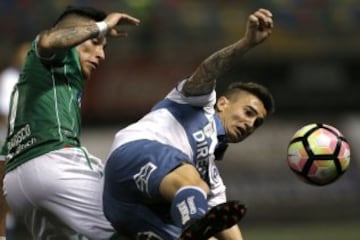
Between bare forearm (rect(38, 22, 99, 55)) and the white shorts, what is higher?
bare forearm (rect(38, 22, 99, 55))

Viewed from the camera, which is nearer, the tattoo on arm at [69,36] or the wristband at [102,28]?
the tattoo on arm at [69,36]

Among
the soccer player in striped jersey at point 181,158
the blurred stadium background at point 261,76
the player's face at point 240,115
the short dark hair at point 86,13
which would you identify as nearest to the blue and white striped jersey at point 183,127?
the soccer player in striped jersey at point 181,158

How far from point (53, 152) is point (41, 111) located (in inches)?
10.5

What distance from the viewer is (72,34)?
590 centimetres

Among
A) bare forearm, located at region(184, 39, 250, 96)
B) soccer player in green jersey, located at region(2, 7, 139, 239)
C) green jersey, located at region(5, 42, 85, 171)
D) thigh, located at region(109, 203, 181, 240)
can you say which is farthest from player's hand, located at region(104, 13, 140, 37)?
thigh, located at region(109, 203, 181, 240)

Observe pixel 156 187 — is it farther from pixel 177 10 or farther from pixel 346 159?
pixel 177 10

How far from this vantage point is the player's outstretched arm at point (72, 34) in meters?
5.89

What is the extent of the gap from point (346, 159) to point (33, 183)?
200 cm

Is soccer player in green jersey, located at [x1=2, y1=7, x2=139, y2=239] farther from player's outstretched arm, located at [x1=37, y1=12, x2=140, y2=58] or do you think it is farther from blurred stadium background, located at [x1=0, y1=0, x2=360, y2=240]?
blurred stadium background, located at [x1=0, y1=0, x2=360, y2=240]

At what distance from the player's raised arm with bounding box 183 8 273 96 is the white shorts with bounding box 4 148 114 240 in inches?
33.6

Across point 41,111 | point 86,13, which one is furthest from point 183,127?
point 86,13

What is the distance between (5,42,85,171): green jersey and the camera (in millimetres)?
6188

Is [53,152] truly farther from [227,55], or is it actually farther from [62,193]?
[227,55]

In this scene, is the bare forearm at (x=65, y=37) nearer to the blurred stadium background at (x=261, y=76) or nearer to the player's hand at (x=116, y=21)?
the player's hand at (x=116, y=21)
